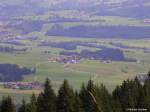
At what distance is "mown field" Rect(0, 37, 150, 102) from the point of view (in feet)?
313

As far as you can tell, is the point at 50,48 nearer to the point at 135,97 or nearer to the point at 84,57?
the point at 84,57

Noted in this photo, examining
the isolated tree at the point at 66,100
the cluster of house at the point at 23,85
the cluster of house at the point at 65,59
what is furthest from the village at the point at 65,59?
the isolated tree at the point at 66,100

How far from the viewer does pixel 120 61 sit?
4761 inches

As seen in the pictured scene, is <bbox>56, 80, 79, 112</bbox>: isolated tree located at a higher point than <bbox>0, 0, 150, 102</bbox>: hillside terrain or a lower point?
higher

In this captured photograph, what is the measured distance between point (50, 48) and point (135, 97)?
10939cm

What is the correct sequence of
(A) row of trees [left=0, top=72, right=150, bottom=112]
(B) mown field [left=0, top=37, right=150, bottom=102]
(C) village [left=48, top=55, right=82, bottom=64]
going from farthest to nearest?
(C) village [left=48, top=55, right=82, bottom=64]
(B) mown field [left=0, top=37, right=150, bottom=102]
(A) row of trees [left=0, top=72, right=150, bottom=112]

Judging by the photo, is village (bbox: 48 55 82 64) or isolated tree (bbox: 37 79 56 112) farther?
village (bbox: 48 55 82 64)

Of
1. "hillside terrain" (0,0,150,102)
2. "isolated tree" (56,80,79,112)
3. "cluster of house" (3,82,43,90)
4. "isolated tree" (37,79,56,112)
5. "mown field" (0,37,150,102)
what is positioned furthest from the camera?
"hillside terrain" (0,0,150,102)

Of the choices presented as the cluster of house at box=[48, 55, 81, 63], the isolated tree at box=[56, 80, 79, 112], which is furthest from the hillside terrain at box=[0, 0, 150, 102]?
the isolated tree at box=[56, 80, 79, 112]

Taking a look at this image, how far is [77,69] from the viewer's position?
11069cm

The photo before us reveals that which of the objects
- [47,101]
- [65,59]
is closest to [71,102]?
[47,101]

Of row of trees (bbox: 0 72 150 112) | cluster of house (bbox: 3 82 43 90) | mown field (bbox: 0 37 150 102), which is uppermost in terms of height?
row of trees (bbox: 0 72 150 112)

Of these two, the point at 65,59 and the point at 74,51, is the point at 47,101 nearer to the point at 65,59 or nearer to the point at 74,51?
the point at 65,59

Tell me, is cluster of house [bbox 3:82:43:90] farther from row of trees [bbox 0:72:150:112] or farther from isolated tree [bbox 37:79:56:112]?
isolated tree [bbox 37:79:56:112]
